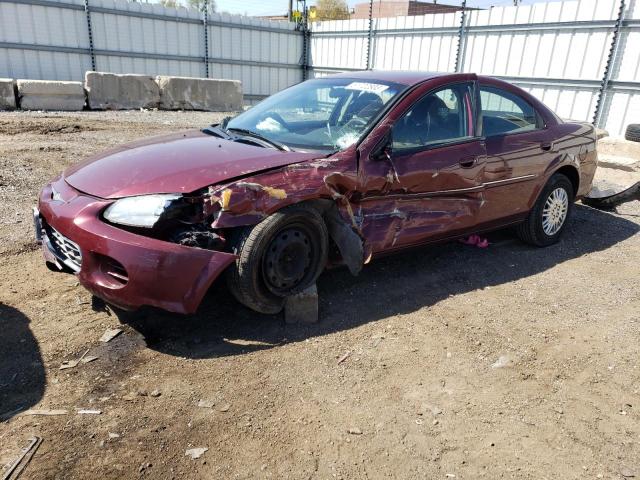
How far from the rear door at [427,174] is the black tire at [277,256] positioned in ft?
1.37

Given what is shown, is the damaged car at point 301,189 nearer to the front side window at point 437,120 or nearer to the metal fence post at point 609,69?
the front side window at point 437,120

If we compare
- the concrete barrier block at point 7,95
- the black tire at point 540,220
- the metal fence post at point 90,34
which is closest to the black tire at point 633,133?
the black tire at point 540,220

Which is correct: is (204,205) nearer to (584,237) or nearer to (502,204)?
(502,204)

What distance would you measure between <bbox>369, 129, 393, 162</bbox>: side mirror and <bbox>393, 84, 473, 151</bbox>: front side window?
73mm

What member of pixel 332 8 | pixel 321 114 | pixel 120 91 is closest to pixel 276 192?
pixel 321 114

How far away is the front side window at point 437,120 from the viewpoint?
3.81 m

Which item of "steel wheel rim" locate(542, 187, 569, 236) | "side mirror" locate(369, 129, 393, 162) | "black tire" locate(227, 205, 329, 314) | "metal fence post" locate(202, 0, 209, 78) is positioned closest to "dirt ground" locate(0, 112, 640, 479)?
"black tire" locate(227, 205, 329, 314)

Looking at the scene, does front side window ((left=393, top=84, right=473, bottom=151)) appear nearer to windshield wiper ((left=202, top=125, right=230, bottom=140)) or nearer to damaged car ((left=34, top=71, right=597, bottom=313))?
damaged car ((left=34, top=71, right=597, bottom=313))

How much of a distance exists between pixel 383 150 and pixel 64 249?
220cm

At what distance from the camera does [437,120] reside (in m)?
4.06

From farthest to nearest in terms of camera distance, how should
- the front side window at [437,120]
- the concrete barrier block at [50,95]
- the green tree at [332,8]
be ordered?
the green tree at [332,8], the concrete barrier block at [50,95], the front side window at [437,120]

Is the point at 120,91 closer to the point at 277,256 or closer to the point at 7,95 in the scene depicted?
the point at 7,95

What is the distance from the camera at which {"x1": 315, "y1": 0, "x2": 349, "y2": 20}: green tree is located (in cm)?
3694

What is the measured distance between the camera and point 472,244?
16.8 feet
